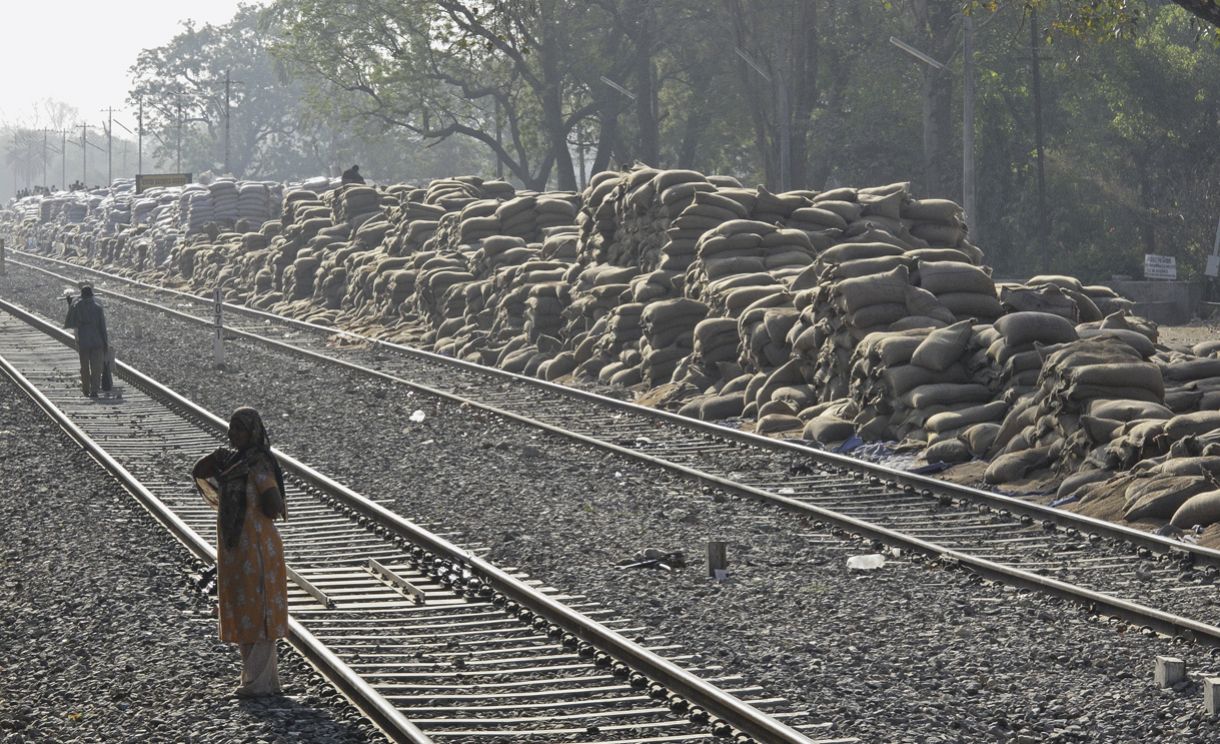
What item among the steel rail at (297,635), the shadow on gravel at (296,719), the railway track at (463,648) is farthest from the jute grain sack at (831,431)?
the shadow on gravel at (296,719)

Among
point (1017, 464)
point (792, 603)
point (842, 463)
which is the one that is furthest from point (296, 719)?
point (1017, 464)

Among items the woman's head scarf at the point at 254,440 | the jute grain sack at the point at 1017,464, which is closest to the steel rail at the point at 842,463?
the jute grain sack at the point at 1017,464

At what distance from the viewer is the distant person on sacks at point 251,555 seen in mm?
7512

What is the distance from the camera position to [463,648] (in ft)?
28.0

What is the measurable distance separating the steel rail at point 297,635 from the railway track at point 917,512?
162 inches

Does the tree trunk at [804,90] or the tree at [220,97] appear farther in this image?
the tree at [220,97]

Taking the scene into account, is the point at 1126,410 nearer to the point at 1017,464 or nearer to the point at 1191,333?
the point at 1017,464

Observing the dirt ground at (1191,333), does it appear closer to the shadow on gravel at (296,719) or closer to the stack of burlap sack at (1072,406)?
the stack of burlap sack at (1072,406)

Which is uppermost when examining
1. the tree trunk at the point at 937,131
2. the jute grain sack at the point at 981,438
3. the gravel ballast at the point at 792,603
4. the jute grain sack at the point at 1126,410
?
the tree trunk at the point at 937,131

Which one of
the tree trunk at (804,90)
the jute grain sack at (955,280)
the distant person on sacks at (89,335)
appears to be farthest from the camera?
the tree trunk at (804,90)

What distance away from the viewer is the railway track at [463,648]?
710cm

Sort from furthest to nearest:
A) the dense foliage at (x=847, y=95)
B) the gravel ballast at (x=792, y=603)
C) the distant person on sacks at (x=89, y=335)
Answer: the dense foliage at (x=847, y=95), the distant person on sacks at (x=89, y=335), the gravel ballast at (x=792, y=603)

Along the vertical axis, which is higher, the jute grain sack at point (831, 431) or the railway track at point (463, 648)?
the jute grain sack at point (831, 431)

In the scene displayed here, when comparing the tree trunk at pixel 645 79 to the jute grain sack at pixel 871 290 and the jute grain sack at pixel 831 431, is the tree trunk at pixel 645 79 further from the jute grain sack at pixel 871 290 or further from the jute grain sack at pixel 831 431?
the jute grain sack at pixel 831 431
